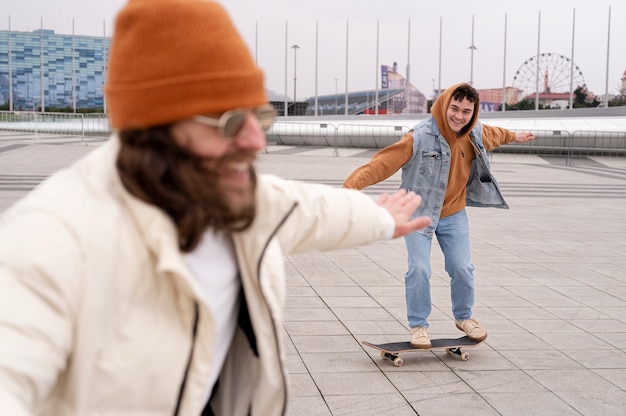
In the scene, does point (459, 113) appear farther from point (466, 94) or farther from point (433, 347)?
point (433, 347)

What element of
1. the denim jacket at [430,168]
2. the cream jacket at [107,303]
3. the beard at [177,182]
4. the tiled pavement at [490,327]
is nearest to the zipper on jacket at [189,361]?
the cream jacket at [107,303]

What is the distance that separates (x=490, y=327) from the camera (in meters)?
5.75

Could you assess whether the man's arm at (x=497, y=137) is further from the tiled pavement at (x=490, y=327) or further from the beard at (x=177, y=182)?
the beard at (x=177, y=182)

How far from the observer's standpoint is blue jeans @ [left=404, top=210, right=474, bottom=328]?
4.93 meters

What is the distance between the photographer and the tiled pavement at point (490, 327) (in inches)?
170

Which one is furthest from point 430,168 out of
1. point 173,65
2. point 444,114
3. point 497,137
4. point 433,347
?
point 173,65

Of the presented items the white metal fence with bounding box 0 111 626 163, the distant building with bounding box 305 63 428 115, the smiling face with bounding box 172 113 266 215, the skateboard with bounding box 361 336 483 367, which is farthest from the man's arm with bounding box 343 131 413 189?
the distant building with bounding box 305 63 428 115

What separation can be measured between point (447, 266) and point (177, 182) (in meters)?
3.92

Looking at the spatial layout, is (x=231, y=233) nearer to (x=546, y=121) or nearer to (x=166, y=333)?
(x=166, y=333)

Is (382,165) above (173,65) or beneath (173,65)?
beneath

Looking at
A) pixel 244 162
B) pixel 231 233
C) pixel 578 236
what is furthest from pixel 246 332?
pixel 578 236

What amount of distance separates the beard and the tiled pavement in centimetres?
279

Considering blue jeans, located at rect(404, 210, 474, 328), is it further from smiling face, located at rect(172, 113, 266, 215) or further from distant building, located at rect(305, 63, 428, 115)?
distant building, located at rect(305, 63, 428, 115)

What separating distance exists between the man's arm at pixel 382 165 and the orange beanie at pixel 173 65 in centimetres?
293
